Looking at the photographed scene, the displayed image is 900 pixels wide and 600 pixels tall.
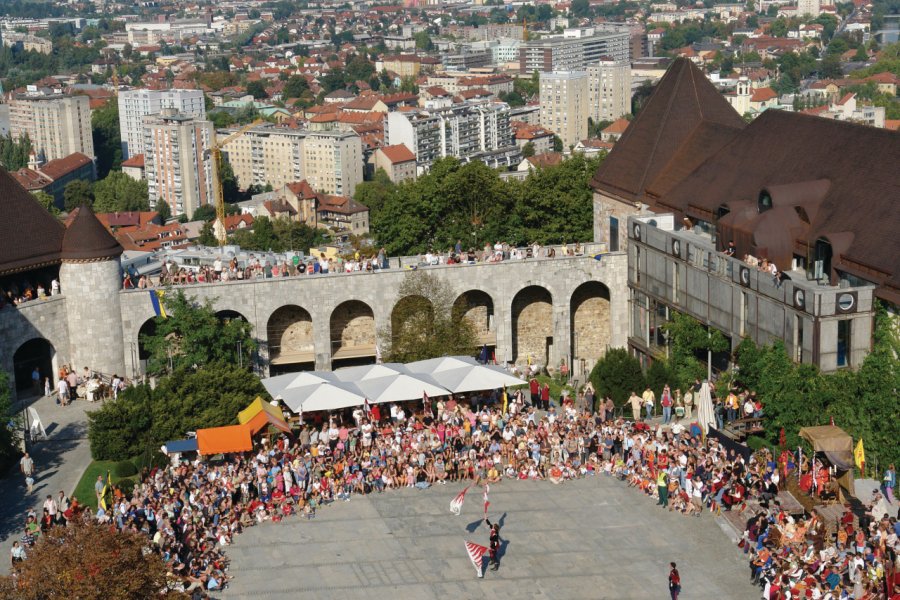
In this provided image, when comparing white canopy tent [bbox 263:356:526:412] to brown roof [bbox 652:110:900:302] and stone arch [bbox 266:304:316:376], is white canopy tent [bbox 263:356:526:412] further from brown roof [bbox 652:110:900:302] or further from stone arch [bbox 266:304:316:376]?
brown roof [bbox 652:110:900:302]

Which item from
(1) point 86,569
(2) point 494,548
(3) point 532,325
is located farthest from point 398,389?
(1) point 86,569

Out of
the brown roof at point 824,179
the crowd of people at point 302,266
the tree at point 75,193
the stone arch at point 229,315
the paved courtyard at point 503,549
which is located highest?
the brown roof at point 824,179

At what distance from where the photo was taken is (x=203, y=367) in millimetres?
50125

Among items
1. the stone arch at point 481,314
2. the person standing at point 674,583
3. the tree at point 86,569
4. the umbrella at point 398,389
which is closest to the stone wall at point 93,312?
the umbrella at point 398,389

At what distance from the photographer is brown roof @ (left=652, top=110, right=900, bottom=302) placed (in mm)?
44500

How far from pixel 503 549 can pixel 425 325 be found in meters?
16.8

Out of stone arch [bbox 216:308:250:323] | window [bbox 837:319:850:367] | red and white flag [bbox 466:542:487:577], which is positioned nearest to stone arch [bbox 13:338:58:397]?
stone arch [bbox 216:308:250:323]

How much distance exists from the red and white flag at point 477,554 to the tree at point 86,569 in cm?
756

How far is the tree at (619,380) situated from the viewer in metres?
49.7

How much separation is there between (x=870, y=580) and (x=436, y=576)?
10573mm

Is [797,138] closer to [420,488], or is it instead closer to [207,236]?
[420,488]

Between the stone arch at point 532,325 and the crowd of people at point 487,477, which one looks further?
the stone arch at point 532,325

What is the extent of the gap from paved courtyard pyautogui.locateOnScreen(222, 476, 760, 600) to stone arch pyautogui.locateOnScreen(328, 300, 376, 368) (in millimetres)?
14517

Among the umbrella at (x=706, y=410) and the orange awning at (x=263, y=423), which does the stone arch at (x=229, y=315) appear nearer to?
the orange awning at (x=263, y=423)
